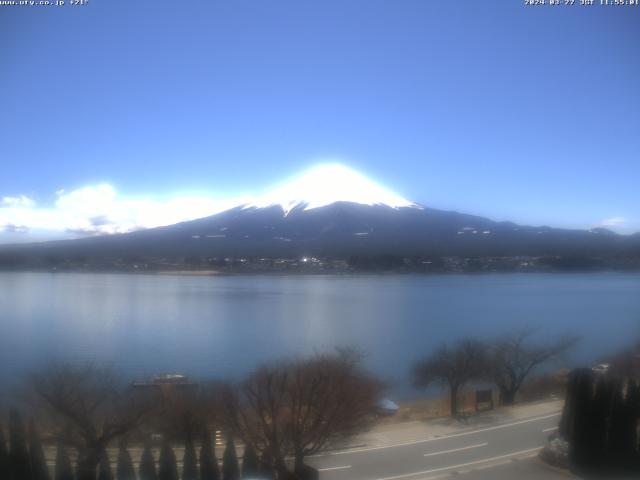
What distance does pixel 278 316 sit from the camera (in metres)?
7.46

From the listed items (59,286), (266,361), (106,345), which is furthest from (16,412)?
(59,286)

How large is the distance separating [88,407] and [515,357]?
14.0 feet

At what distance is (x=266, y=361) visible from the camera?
482 centimetres

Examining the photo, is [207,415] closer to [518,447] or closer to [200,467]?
[200,467]

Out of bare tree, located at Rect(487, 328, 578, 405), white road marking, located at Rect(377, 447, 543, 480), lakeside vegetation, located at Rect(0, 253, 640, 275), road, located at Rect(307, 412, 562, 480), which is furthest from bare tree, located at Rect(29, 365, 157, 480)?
lakeside vegetation, located at Rect(0, 253, 640, 275)

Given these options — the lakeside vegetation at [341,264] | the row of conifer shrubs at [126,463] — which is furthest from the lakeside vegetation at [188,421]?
the lakeside vegetation at [341,264]

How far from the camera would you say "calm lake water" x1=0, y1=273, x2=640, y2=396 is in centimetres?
558

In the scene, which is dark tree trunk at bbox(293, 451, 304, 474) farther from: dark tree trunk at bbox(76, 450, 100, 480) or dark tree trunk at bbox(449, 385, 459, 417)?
dark tree trunk at bbox(449, 385, 459, 417)

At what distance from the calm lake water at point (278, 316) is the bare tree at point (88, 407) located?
2.25 feet

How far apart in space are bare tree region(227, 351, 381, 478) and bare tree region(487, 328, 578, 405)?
1.66 metres

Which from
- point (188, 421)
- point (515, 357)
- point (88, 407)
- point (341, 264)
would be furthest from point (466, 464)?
point (341, 264)

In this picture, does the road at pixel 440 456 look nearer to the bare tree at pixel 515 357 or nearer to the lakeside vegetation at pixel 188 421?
the lakeside vegetation at pixel 188 421

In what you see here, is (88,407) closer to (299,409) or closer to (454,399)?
(299,409)

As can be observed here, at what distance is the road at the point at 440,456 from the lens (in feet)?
11.7
